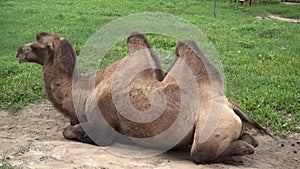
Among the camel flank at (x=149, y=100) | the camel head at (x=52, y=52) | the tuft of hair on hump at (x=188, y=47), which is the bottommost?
the camel flank at (x=149, y=100)

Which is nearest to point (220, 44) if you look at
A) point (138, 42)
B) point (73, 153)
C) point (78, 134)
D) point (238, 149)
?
point (138, 42)

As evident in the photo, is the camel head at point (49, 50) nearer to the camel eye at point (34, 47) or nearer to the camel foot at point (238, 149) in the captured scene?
the camel eye at point (34, 47)

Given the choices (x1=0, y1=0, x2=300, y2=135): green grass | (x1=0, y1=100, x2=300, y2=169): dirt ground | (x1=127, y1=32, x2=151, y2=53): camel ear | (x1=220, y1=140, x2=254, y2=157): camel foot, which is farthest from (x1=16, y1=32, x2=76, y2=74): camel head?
(x1=220, y1=140, x2=254, y2=157): camel foot

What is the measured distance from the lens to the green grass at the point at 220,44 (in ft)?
23.3

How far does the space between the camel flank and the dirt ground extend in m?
0.17

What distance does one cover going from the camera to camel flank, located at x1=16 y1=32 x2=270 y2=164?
4.81 metres

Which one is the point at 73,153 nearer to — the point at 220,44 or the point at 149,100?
the point at 149,100

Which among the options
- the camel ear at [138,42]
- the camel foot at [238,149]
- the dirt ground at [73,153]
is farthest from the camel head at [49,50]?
the camel foot at [238,149]

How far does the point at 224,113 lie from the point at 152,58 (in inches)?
39.3

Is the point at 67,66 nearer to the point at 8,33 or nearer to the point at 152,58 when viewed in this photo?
the point at 152,58

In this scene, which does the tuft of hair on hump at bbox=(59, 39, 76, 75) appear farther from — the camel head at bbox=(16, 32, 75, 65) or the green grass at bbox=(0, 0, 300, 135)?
the green grass at bbox=(0, 0, 300, 135)

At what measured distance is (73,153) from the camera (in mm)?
4605

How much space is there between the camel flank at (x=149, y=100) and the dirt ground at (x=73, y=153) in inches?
6.6

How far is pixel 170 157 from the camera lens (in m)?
4.97
